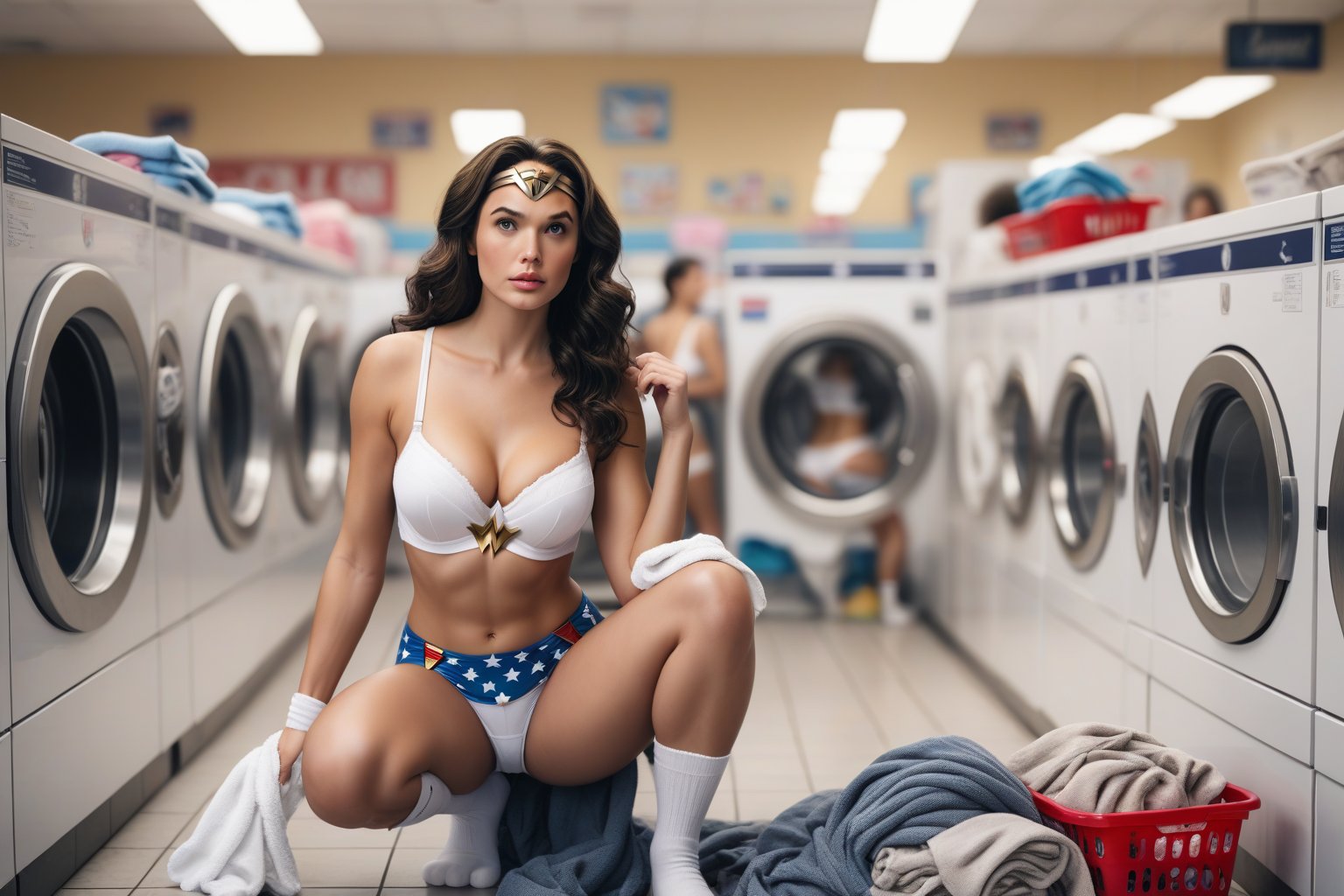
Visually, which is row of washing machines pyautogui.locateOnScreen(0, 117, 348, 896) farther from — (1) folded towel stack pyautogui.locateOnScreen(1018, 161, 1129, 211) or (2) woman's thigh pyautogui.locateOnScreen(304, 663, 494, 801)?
(1) folded towel stack pyautogui.locateOnScreen(1018, 161, 1129, 211)

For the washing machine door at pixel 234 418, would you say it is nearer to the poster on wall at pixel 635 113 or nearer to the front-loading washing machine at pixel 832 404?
the front-loading washing machine at pixel 832 404

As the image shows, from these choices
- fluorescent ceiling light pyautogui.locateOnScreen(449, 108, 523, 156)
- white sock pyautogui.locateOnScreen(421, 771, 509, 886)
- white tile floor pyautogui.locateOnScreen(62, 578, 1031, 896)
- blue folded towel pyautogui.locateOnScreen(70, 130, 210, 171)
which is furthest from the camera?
fluorescent ceiling light pyautogui.locateOnScreen(449, 108, 523, 156)

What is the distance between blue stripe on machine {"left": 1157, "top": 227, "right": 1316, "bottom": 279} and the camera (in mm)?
1894

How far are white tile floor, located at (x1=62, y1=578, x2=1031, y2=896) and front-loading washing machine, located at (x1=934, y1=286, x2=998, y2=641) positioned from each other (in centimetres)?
19

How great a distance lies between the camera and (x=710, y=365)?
4.68 metres

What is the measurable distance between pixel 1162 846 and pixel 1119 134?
7895 mm

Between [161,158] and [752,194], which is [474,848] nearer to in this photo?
[161,158]

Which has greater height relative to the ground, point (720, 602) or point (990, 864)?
point (720, 602)

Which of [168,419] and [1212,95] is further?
[1212,95]

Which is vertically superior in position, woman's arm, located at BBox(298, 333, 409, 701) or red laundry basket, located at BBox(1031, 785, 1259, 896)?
woman's arm, located at BBox(298, 333, 409, 701)

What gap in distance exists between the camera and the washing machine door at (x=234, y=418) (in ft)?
9.57

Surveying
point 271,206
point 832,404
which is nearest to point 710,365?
point 832,404

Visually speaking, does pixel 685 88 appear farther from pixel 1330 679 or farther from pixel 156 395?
pixel 1330 679

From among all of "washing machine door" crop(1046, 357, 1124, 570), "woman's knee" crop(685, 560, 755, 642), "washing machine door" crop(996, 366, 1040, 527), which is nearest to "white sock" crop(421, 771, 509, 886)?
"woman's knee" crop(685, 560, 755, 642)
